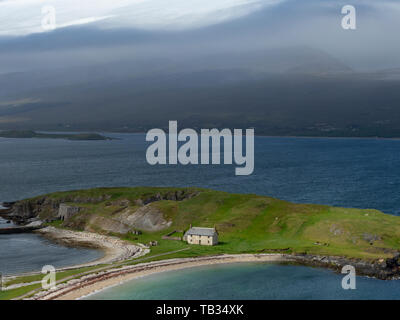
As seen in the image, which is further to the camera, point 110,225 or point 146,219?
point 110,225

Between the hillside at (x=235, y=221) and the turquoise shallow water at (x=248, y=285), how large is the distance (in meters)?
8.10

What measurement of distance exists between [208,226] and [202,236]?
9.45 meters

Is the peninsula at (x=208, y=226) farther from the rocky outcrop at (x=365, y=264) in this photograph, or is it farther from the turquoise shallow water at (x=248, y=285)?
the turquoise shallow water at (x=248, y=285)

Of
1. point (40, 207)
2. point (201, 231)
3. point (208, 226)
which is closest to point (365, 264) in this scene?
point (201, 231)

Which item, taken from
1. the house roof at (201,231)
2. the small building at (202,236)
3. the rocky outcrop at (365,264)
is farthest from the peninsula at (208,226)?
the house roof at (201,231)

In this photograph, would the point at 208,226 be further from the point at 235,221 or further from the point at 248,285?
the point at 248,285

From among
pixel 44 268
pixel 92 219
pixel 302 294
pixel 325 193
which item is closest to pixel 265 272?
pixel 302 294

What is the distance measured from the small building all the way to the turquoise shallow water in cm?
1265

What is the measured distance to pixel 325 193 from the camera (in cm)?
17438

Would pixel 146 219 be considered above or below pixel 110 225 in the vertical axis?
above

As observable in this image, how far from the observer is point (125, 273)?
79.5m

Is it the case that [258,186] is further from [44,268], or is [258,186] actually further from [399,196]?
[44,268]
